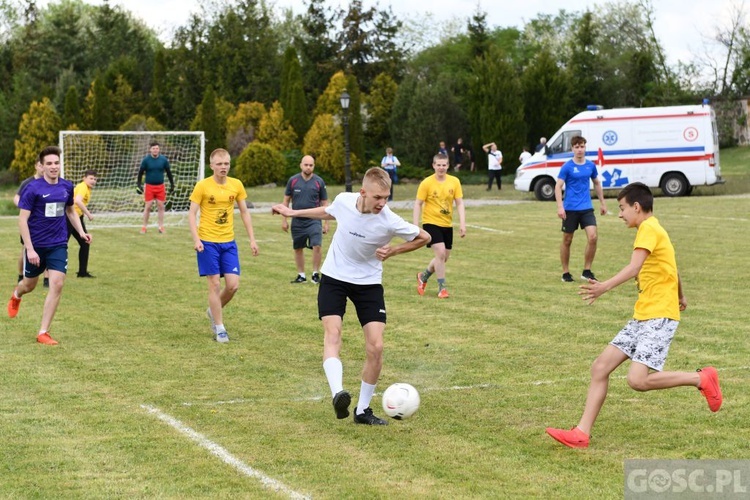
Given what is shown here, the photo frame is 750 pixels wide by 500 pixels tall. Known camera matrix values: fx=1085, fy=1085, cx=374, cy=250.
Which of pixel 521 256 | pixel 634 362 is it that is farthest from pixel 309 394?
pixel 521 256

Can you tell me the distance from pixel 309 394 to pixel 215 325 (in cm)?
297

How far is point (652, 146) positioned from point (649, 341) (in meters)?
29.0

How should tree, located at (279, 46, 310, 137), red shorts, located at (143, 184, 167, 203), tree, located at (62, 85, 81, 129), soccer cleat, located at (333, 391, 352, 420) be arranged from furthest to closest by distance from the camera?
tree, located at (62, 85, 81, 129) → tree, located at (279, 46, 310, 137) → red shorts, located at (143, 184, 167, 203) → soccer cleat, located at (333, 391, 352, 420)

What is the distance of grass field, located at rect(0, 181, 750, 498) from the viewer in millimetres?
6410

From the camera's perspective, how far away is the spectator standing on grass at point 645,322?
6.77 m

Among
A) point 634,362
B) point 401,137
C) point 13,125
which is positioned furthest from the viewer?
point 13,125

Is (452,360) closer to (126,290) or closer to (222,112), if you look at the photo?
(126,290)

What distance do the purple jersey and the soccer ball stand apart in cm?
516

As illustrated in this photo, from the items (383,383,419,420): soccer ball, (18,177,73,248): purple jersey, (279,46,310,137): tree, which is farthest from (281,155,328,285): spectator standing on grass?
(279,46,310,137): tree

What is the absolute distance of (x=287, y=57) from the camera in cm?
5359

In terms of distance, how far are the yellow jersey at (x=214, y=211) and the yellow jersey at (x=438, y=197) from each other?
3.49 meters

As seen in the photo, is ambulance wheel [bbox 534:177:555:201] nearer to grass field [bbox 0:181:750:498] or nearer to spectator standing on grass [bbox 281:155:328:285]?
grass field [bbox 0:181:750:498]

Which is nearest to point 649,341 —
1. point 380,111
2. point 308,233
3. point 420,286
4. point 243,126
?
point 420,286

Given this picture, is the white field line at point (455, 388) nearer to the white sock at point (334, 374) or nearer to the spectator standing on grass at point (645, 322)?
the white sock at point (334, 374)
